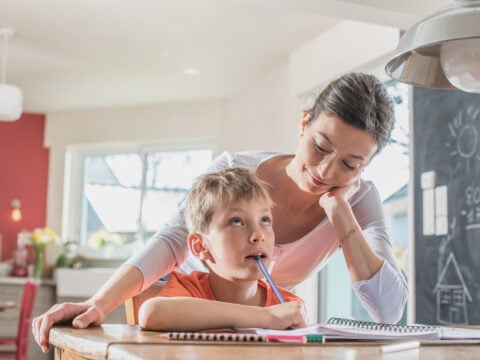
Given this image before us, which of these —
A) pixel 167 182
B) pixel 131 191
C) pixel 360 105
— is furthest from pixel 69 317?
pixel 131 191

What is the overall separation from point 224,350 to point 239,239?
49 centimetres

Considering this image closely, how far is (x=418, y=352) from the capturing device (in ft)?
3.07

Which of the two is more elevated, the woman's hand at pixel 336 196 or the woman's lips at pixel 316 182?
the woman's lips at pixel 316 182

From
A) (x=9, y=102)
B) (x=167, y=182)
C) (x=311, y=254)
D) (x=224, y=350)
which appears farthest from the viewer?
(x=167, y=182)

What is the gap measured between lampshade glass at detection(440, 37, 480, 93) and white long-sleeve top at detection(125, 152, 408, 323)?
1.36 ft

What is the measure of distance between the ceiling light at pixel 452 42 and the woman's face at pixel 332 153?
0.58 feet

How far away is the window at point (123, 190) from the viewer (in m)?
6.83

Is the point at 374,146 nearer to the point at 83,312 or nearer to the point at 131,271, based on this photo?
the point at 131,271

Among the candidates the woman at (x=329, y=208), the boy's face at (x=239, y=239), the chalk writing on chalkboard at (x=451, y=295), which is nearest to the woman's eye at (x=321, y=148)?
the woman at (x=329, y=208)

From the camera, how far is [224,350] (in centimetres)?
88

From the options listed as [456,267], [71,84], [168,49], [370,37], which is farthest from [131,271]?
[71,84]

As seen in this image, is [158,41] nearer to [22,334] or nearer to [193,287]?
[22,334]

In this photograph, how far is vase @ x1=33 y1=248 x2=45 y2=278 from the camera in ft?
21.0

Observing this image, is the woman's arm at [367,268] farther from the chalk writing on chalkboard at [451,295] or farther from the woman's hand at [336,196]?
the chalk writing on chalkboard at [451,295]
